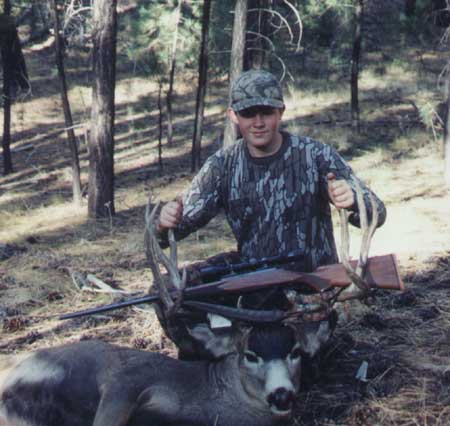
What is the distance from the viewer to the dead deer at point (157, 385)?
3.76 meters

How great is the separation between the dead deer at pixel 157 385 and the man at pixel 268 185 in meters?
0.85

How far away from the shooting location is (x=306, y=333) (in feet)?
12.9

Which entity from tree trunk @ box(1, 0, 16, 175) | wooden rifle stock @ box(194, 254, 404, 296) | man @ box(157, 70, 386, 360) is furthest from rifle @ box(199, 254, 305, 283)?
tree trunk @ box(1, 0, 16, 175)

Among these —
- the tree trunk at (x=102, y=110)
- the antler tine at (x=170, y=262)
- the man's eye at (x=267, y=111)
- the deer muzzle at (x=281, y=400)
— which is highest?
the man's eye at (x=267, y=111)

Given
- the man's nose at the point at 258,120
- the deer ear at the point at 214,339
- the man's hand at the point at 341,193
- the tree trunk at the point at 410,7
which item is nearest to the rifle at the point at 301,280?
the deer ear at the point at 214,339

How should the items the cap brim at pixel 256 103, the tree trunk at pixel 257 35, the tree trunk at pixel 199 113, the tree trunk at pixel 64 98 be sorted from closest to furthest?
the cap brim at pixel 256 103 → the tree trunk at pixel 64 98 → the tree trunk at pixel 257 35 → the tree trunk at pixel 199 113

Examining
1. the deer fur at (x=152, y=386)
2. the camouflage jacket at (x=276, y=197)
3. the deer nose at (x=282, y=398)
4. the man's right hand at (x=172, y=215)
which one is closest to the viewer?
the deer nose at (x=282, y=398)

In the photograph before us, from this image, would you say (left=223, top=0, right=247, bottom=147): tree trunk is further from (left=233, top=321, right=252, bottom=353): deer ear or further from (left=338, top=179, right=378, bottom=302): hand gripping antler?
(left=233, top=321, right=252, bottom=353): deer ear

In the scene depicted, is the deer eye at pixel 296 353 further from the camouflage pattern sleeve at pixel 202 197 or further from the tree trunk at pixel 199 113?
the tree trunk at pixel 199 113

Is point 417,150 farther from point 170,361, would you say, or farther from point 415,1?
point 170,361

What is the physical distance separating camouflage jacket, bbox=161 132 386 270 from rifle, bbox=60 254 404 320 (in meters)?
0.40

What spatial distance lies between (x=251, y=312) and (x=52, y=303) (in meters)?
3.34

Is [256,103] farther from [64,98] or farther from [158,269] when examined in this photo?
[64,98]

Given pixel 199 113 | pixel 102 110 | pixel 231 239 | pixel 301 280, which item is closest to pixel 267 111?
pixel 301 280
